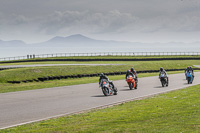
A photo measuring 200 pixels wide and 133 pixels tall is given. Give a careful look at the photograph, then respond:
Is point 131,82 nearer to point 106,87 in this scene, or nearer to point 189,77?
point 106,87

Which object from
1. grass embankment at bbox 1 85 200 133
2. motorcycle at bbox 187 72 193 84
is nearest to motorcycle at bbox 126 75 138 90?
motorcycle at bbox 187 72 193 84

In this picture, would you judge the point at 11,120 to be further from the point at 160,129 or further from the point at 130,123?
the point at 160,129

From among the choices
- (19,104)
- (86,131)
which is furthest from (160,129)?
(19,104)

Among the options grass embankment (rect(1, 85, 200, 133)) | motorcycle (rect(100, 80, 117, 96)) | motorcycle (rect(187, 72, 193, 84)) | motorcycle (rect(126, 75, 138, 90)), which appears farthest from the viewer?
motorcycle (rect(187, 72, 193, 84))

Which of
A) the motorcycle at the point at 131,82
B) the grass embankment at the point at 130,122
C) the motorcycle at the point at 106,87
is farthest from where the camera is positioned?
the motorcycle at the point at 131,82

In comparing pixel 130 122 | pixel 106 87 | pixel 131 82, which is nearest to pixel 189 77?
pixel 131 82

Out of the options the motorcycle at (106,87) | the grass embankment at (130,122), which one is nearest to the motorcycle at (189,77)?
Answer: the motorcycle at (106,87)

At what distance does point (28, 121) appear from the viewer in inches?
458

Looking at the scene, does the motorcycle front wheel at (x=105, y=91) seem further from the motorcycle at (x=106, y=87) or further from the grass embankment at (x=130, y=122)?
the grass embankment at (x=130, y=122)

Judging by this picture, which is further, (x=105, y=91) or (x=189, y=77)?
(x=189, y=77)

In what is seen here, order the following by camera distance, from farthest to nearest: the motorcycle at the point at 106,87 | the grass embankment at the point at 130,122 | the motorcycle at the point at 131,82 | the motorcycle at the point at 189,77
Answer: the motorcycle at the point at 189,77 < the motorcycle at the point at 131,82 < the motorcycle at the point at 106,87 < the grass embankment at the point at 130,122

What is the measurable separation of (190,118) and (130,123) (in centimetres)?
191

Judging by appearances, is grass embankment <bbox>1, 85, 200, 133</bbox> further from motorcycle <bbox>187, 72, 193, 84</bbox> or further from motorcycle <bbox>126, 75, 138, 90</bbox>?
motorcycle <bbox>187, 72, 193, 84</bbox>

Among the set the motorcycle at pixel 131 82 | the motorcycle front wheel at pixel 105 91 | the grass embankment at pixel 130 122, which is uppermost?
the motorcycle at pixel 131 82
